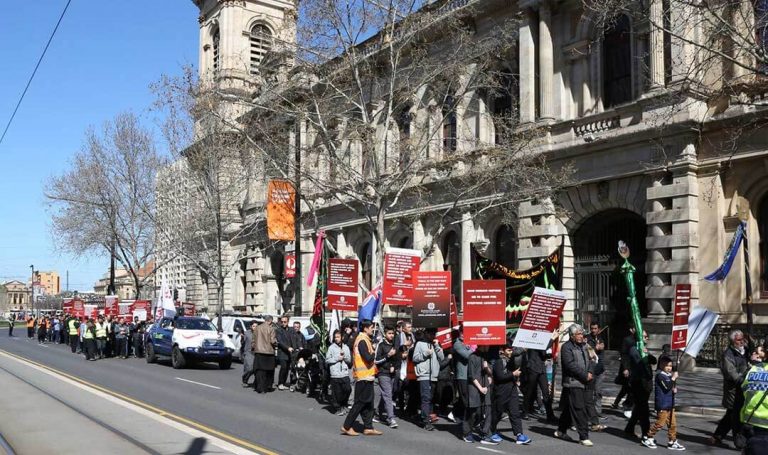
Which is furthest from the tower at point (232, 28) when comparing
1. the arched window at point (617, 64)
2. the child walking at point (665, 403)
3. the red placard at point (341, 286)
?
the child walking at point (665, 403)

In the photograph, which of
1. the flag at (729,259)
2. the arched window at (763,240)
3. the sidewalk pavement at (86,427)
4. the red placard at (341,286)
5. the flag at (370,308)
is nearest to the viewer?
the sidewalk pavement at (86,427)

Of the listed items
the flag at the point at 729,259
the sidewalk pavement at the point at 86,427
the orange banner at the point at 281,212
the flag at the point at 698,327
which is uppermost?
the orange banner at the point at 281,212

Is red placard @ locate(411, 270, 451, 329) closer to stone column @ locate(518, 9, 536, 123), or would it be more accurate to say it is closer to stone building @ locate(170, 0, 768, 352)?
stone building @ locate(170, 0, 768, 352)

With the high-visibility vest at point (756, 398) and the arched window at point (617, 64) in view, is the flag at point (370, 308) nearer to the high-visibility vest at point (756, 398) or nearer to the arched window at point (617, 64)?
the arched window at point (617, 64)

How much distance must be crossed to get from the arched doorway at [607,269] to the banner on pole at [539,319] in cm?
1163

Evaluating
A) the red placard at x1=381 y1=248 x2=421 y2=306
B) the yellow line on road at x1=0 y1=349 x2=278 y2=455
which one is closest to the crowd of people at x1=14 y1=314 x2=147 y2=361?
the yellow line on road at x1=0 y1=349 x2=278 y2=455

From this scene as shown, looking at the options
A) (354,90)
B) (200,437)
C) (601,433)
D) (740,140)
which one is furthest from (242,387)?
(740,140)

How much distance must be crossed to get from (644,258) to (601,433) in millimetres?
12607

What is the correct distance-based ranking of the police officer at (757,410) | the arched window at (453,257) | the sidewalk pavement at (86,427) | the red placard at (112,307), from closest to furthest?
the police officer at (757,410), the sidewalk pavement at (86,427), the arched window at (453,257), the red placard at (112,307)

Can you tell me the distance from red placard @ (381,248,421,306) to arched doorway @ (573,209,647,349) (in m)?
8.33

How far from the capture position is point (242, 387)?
20.5m

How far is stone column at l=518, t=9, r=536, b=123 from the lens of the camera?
2791cm

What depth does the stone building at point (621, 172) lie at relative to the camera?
72.9ft

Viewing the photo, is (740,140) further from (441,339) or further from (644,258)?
(441,339)
